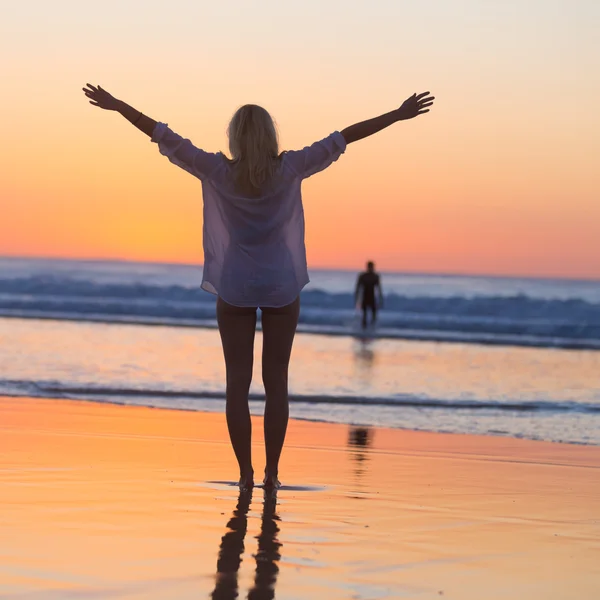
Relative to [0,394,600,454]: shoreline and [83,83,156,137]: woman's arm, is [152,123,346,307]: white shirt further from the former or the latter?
[0,394,600,454]: shoreline

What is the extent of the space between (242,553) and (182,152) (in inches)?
81.2

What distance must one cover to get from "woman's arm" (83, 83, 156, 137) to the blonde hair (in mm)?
388

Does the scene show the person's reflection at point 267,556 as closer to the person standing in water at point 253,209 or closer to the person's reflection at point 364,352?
the person standing in water at point 253,209

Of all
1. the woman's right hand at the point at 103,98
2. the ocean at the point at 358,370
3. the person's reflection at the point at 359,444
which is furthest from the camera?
the ocean at the point at 358,370

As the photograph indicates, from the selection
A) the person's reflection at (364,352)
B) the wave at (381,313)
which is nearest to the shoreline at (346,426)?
the person's reflection at (364,352)

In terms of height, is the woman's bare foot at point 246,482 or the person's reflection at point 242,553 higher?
the woman's bare foot at point 246,482

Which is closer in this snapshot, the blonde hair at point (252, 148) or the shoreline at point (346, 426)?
the blonde hair at point (252, 148)

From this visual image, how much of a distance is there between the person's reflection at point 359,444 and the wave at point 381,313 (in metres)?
15.6

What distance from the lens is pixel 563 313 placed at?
40906 millimetres

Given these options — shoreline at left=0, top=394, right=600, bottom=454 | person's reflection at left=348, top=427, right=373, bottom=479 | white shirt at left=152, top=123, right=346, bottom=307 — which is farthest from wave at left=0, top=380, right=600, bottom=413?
white shirt at left=152, top=123, right=346, bottom=307

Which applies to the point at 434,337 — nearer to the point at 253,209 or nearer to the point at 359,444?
the point at 359,444

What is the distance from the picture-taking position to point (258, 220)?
17.4 feet

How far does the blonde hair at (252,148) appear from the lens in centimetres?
517

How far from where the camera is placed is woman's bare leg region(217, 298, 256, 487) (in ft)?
17.8
